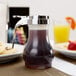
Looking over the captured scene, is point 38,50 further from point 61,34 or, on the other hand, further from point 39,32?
point 61,34

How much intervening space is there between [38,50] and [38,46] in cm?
1

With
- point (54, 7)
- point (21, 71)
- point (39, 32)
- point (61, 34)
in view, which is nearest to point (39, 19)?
point (39, 32)

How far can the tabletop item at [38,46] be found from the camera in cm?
58

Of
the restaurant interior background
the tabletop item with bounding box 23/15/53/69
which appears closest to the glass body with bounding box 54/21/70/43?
the tabletop item with bounding box 23/15/53/69

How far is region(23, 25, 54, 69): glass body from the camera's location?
1.90 feet

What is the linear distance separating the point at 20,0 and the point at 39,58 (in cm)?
231

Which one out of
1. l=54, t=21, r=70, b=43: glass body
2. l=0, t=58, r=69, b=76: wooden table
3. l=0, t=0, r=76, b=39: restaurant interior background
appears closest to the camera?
l=0, t=58, r=69, b=76: wooden table

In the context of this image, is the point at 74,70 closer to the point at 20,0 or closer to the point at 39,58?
the point at 39,58

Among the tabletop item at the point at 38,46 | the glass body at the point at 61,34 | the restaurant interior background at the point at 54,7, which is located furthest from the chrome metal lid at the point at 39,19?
the restaurant interior background at the point at 54,7

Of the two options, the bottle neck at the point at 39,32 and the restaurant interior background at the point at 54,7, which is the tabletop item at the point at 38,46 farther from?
the restaurant interior background at the point at 54,7

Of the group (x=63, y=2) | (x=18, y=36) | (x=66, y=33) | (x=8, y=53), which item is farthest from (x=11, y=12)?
(x=8, y=53)

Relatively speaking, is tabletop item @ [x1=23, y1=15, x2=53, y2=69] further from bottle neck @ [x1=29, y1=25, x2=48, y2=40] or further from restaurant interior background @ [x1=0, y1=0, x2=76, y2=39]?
restaurant interior background @ [x1=0, y1=0, x2=76, y2=39]

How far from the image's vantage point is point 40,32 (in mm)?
598

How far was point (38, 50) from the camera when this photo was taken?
585 millimetres
